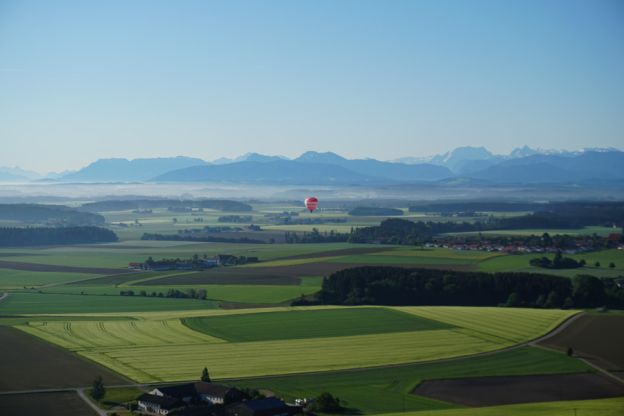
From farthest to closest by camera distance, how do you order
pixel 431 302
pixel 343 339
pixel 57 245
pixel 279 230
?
1. pixel 279 230
2. pixel 57 245
3. pixel 431 302
4. pixel 343 339

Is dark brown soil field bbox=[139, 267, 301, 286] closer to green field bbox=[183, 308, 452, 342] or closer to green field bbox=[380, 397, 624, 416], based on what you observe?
green field bbox=[183, 308, 452, 342]

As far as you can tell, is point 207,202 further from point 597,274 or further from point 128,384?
point 128,384

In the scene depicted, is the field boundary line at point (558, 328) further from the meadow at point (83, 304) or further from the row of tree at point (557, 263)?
the meadow at point (83, 304)

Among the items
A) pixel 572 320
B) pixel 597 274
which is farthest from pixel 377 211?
pixel 572 320

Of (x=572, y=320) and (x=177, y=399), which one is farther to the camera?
(x=572, y=320)

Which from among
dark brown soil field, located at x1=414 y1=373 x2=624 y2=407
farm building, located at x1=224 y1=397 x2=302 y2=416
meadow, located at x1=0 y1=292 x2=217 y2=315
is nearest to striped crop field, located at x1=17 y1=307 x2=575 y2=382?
meadow, located at x1=0 y1=292 x2=217 y2=315

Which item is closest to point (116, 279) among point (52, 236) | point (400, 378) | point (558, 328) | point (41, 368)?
point (41, 368)

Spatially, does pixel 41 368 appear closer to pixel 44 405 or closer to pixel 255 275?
pixel 44 405
